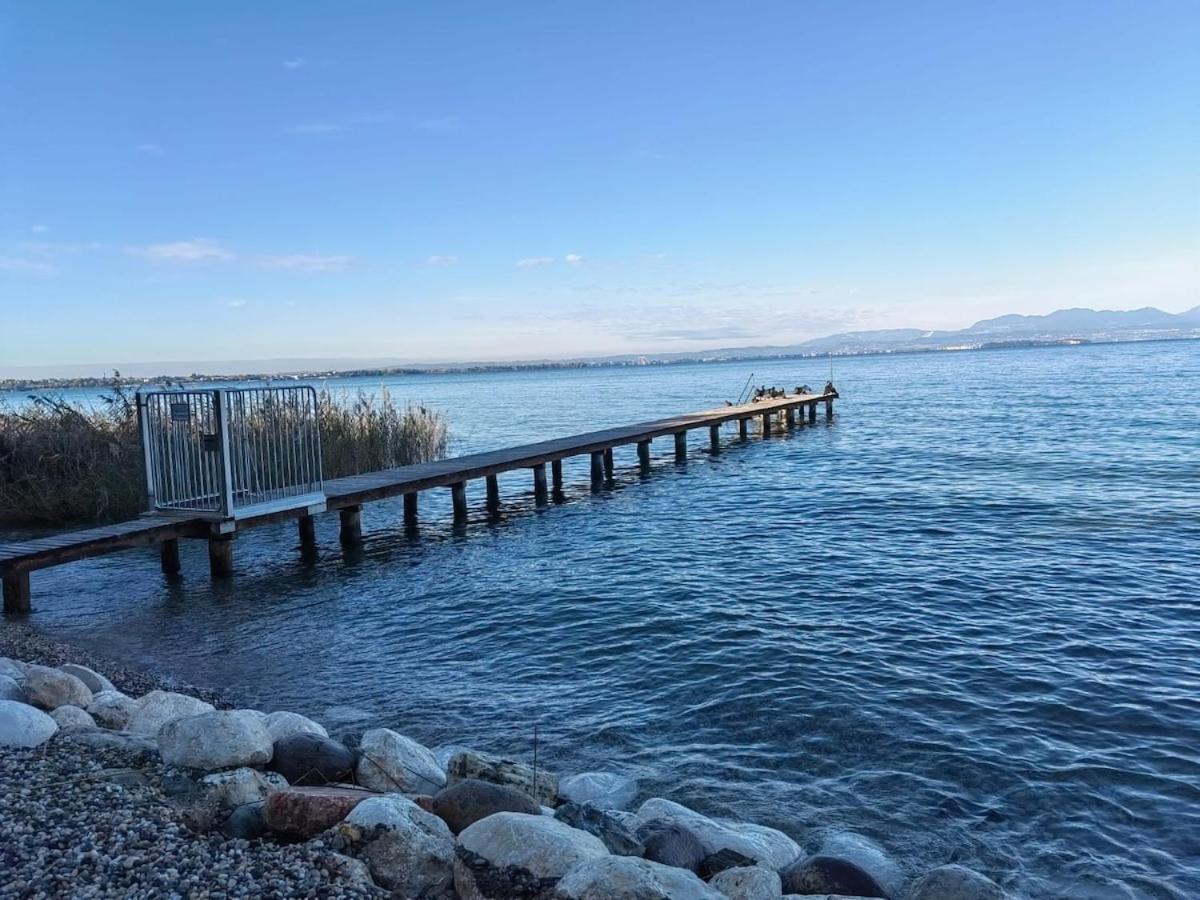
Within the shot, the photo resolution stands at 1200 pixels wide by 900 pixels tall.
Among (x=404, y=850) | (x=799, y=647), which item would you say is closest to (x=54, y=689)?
(x=404, y=850)

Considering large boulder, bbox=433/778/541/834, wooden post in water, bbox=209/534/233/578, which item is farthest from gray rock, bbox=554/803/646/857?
wooden post in water, bbox=209/534/233/578

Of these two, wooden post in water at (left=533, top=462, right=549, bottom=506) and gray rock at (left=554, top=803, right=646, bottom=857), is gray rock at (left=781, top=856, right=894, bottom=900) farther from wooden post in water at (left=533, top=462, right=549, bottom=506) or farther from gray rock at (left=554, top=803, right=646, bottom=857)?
wooden post in water at (left=533, top=462, right=549, bottom=506)

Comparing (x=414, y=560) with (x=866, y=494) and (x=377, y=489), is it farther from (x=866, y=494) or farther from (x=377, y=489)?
(x=866, y=494)

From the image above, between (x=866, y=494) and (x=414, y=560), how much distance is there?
988 cm

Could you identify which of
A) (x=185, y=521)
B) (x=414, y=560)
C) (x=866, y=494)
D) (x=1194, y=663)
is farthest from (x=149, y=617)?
(x=866, y=494)

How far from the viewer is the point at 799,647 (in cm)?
934

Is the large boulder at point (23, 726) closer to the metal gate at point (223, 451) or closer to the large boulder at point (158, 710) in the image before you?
the large boulder at point (158, 710)

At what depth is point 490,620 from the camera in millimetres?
10992

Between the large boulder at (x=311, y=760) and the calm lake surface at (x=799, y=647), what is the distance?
5.02 feet

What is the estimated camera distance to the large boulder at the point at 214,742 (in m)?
5.51

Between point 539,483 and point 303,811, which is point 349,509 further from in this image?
point 303,811

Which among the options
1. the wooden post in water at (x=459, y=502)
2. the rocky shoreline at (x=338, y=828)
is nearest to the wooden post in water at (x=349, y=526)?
the wooden post in water at (x=459, y=502)

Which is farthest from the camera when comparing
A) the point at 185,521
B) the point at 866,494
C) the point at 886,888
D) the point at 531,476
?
the point at 531,476

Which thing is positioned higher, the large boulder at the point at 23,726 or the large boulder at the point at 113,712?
the large boulder at the point at 23,726
